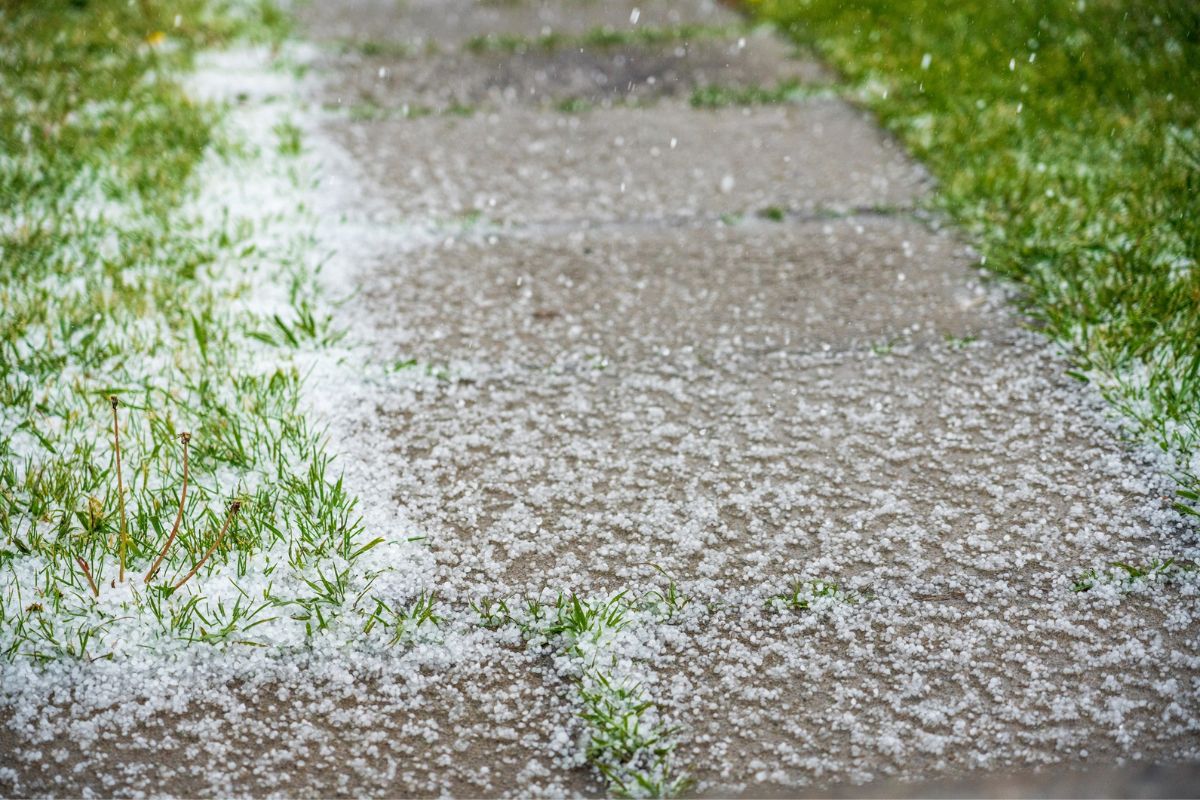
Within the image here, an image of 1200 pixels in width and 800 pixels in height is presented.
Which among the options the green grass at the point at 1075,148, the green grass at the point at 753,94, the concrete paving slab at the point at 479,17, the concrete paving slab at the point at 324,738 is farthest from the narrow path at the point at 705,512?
the concrete paving slab at the point at 479,17

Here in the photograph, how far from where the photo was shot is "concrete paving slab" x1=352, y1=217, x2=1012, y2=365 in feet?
7.89

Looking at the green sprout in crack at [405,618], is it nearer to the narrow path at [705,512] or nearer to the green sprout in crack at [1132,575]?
the narrow path at [705,512]

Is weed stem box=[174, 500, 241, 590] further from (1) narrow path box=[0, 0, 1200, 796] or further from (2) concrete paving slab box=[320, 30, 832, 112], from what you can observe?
(2) concrete paving slab box=[320, 30, 832, 112]

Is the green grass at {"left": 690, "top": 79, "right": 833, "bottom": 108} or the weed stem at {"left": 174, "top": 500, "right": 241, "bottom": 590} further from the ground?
the green grass at {"left": 690, "top": 79, "right": 833, "bottom": 108}

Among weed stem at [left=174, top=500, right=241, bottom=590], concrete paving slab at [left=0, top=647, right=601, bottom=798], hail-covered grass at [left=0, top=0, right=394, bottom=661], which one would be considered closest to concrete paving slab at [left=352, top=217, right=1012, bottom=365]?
hail-covered grass at [left=0, top=0, right=394, bottom=661]

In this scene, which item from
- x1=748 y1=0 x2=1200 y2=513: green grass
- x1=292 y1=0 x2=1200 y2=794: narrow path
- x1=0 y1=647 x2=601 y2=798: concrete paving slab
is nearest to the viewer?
x1=0 y1=647 x2=601 y2=798: concrete paving slab

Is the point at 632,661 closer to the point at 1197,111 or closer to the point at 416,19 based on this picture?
the point at 1197,111

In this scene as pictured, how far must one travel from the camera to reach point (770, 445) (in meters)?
2.05

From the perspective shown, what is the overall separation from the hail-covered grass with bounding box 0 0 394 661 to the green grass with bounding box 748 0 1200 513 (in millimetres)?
1694

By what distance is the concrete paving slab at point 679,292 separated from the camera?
240cm

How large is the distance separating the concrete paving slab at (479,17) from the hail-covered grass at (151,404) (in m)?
1.52

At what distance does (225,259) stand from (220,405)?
731mm

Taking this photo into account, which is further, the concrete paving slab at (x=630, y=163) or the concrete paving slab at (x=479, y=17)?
the concrete paving slab at (x=479, y=17)

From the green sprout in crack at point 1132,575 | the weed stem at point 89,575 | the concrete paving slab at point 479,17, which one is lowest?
the green sprout in crack at point 1132,575
